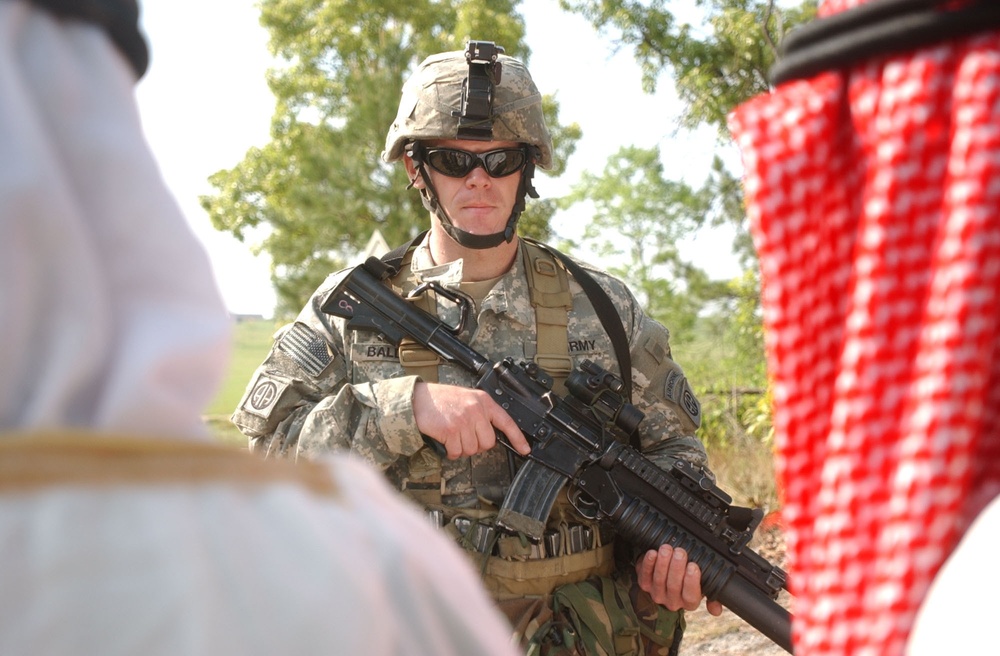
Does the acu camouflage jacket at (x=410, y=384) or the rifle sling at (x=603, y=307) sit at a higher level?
the rifle sling at (x=603, y=307)

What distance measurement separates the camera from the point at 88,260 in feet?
2.51

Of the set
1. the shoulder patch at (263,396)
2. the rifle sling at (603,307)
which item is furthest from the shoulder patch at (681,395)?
the shoulder patch at (263,396)

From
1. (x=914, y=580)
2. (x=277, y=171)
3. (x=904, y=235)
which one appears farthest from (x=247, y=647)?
(x=277, y=171)

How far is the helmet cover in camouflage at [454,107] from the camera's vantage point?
3406 mm

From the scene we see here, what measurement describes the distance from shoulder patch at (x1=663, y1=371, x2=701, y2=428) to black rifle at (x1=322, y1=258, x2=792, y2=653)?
248mm

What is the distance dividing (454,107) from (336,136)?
1732 centimetres

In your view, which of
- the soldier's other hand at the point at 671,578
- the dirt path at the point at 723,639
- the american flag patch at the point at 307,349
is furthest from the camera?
the dirt path at the point at 723,639

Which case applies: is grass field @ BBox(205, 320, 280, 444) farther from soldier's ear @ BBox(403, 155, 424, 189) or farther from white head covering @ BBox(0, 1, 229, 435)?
white head covering @ BBox(0, 1, 229, 435)

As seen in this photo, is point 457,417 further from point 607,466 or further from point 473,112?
point 473,112

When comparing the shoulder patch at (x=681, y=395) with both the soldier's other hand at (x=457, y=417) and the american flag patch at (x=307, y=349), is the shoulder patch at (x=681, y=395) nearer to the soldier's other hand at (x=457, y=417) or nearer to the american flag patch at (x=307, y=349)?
the soldier's other hand at (x=457, y=417)

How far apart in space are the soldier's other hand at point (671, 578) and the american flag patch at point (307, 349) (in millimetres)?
1222

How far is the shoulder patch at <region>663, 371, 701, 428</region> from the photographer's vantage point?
349 cm

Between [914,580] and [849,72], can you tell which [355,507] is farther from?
[849,72]

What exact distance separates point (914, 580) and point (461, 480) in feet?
7.94
